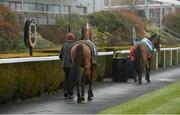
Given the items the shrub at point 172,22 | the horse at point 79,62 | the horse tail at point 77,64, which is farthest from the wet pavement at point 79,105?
the shrub at point 172,22

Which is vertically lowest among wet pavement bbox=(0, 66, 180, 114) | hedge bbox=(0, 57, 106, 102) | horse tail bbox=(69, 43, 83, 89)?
wet pavement bbox=(0, 66, 180, 114)

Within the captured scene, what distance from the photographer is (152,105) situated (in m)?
12.4

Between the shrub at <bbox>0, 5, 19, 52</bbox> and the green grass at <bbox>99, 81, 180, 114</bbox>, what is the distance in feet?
26.9

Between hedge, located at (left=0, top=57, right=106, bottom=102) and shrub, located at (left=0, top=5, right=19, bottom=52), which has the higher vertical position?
shrub, located at (left=0, top=5, right=19, bottom=52)

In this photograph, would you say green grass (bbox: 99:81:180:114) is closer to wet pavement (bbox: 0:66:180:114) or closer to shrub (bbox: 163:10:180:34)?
wet pavement (bbox: 0:66:180:114)

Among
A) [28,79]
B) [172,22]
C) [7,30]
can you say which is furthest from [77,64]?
[172,22]

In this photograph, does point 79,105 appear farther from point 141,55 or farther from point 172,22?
point 172,22

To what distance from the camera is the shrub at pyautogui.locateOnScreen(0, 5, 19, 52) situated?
21.3 meters

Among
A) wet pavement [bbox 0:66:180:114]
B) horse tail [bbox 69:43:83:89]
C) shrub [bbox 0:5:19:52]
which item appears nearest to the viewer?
wet pavement [bbox 0:66:180:114]

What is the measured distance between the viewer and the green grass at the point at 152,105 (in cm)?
1134

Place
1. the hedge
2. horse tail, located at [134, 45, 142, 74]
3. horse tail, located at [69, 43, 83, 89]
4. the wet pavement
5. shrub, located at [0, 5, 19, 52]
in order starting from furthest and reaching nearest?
shrub, located at [0, 5, 19, 52], horse tail, located at [134, 45, 142, 74], horse tail, located at [69, 43, 83, 89], the hedge, the wet pavement

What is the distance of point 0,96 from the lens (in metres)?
12.9

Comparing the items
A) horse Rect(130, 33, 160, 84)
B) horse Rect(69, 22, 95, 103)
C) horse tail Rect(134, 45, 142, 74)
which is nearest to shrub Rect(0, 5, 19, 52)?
horse Rect(130, 33, 160, 84)

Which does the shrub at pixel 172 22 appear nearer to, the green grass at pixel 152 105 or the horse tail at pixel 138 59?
the horse tail at pixel 138 59
